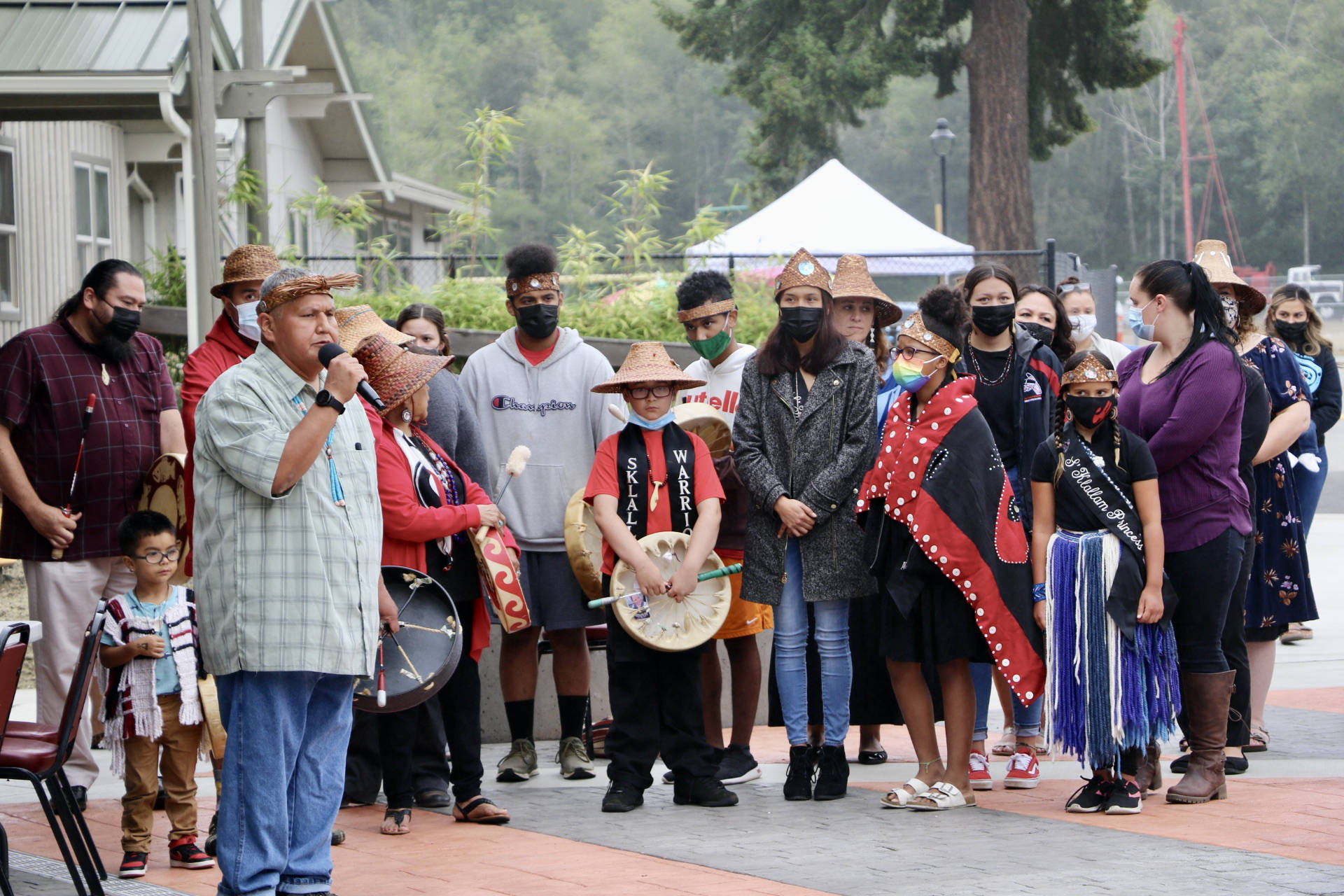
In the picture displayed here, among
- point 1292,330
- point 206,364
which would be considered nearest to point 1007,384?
point 1292,330

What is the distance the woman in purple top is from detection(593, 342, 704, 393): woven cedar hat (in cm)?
180

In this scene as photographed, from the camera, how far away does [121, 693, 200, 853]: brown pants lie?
5238mm

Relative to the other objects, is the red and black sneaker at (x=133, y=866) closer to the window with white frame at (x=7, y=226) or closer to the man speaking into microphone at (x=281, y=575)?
the man speaking into microphone at (x=281, y=575)

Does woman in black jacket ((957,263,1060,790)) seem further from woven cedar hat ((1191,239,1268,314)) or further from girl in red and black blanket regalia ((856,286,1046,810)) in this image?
woven cedar hat ((1191,239,1268,314))

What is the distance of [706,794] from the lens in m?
6.00

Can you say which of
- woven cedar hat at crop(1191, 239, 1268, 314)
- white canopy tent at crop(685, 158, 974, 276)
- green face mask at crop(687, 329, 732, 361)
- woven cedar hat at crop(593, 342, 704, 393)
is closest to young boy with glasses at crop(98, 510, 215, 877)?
woven cedar hat at crop(593, 342, 704, 393)

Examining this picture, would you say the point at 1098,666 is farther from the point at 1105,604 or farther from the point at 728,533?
the point at 728,533

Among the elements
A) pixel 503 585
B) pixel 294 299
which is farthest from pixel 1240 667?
pixel 294 299

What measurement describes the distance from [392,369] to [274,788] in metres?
1.76

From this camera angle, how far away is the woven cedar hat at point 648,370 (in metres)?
6.03

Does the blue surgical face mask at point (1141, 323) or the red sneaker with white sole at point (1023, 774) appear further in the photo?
the red sneaker with white sole at point (1023, 774)

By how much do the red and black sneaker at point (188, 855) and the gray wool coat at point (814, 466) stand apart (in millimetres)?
2211

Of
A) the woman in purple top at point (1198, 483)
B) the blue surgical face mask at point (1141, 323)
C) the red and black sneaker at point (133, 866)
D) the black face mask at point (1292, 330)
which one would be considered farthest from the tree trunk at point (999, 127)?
the red and black sneaker at point (133, 866)

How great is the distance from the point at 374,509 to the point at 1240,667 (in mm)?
3696
